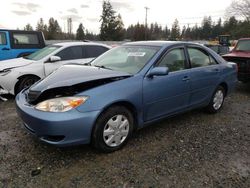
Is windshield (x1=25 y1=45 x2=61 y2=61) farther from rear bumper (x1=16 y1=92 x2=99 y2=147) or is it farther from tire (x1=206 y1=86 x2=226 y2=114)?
tire (x1=206 y1=86 x2=226 y2=114)

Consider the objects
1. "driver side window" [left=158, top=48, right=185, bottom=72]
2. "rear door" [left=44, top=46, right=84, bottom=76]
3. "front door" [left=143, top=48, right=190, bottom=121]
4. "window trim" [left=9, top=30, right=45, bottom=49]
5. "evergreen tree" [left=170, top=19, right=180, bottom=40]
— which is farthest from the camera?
"evergreen tree" [left=170, top=19, right=180, bottom=40]

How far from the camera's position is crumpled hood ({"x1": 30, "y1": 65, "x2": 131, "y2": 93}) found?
3068 millimetres

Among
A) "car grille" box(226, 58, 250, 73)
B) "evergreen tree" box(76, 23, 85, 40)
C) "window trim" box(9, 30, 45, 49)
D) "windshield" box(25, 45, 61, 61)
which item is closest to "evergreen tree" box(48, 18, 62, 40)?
"evergreen tree" box(76, 23, 85, 40)

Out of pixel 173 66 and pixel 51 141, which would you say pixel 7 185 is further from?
pixel 173 66

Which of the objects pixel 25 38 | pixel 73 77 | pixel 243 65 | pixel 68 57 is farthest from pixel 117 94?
pixel 25 38

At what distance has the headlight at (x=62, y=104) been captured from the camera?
111 inches

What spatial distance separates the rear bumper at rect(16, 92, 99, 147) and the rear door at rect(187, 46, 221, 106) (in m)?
2.11

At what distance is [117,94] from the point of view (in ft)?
10.1

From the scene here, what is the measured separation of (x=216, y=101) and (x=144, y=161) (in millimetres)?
2623

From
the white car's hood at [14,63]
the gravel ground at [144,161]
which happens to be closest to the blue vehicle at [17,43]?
the white car's hood at [14,63]

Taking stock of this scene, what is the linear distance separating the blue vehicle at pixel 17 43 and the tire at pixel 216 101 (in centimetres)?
672

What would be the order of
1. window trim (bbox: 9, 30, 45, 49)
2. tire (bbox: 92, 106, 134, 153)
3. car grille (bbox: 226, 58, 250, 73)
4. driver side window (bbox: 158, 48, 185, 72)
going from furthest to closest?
window trim (bbox: 9, 30, 45, 49) < car grille (bbox: 226, 58, 250, 73) < driver side window (bbox: 158, 48, 185, 72) < tire (bbox: 92, 106, 134, 153)

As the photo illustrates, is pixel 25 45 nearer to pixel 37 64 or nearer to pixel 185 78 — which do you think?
pixel 37 64

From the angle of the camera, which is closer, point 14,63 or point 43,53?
point 14,63
